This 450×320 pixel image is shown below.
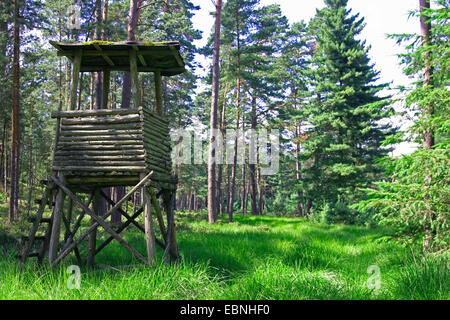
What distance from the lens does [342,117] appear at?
2066cm

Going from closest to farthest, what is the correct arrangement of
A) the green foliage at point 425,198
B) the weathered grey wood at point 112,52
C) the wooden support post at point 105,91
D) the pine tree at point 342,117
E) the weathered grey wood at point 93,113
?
the green foliage at point 425,198 < the weathered grey wood at point 93,113 < the weathered grey wood at point 112,52 < the wooden support post at point 105,91 < the pine tree at point 342,117

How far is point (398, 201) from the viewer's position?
6738 millimetres

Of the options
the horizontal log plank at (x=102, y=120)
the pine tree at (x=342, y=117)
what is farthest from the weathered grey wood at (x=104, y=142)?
the pine tree at (x=342, y=117)

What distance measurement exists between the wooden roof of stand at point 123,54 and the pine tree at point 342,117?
14.0 meters

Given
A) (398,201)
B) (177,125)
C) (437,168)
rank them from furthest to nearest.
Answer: (177,125)
(398,201)
(437,168)

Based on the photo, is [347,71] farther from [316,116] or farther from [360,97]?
[316,116]

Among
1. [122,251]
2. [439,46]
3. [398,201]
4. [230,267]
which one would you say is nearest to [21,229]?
[122,251]

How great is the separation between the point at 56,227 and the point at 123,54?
3.71m

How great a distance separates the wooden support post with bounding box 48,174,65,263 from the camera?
635 cm

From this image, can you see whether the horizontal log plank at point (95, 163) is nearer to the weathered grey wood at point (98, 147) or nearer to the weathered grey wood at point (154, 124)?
the weathered grey wood at point (98, 147)

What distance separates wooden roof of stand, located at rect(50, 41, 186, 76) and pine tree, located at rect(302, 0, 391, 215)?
14036mm

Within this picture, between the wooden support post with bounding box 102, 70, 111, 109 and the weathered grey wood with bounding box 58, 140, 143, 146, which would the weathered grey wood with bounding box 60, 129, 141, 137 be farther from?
the wooden support post with bounding box 102, 70, 111, 109

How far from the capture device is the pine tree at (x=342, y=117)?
19.7 m
